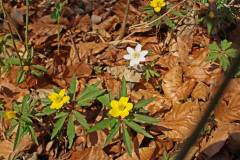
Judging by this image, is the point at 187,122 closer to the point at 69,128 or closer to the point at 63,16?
the point at 69,128

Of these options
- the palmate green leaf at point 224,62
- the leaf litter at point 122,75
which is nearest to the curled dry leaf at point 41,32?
the leaf litter at point 122,75

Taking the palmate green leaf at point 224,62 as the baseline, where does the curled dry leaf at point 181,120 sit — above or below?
below

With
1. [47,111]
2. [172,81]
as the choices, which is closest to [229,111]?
[172,81]

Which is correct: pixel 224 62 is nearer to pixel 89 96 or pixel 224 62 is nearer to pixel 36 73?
pixel 89 96

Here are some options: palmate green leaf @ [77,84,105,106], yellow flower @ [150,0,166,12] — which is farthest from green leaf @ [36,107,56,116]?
yellow flower @ [150,0,166,12]

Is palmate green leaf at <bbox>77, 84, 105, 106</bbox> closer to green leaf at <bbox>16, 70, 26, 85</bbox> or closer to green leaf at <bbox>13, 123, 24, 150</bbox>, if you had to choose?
green leaf at <bbox>13, 123, 24, 150</bbox>

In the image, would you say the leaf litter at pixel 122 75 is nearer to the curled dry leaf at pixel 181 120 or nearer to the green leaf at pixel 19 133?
the curled dry leaf at pixel 181 120

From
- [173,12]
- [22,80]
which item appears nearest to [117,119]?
[22,80]
